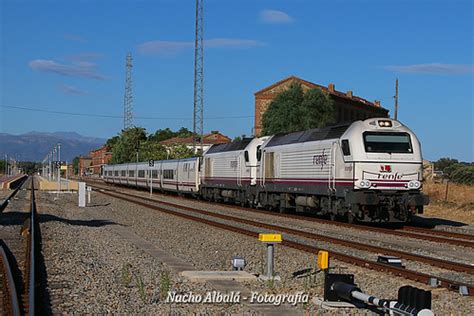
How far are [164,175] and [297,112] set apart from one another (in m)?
25.1

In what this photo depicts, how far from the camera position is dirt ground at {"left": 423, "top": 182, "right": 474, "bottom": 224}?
29.5 m

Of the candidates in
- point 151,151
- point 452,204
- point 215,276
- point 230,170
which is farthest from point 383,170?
point 151,151

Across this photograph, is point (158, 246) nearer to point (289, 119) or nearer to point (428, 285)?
point (428, 285)

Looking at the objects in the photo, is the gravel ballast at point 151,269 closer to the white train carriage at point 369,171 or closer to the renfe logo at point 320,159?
the white train carriage at point 369,171

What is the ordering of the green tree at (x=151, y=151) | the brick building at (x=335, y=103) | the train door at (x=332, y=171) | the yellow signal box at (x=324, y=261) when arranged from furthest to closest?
the brick building at (x=335, y=103) → the green tree at (x=151, y=151) → the train door at (x=332, y=171) → the yellow signal box at (x=324, y=261)

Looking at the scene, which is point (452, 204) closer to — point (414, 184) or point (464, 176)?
point (414, 184)

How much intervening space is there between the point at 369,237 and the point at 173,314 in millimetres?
11648

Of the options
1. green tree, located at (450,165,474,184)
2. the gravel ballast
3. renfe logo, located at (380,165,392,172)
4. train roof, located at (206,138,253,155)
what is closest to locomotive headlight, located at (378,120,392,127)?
renfe logo, located at (380,165,392,172)

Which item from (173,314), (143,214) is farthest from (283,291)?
(143,214)

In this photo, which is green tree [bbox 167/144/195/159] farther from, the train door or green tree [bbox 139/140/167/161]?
the train door

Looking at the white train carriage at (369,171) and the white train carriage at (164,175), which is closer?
the white train carriage at (369,171)

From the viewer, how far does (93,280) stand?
36.4 ft

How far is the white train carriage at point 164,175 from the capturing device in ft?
152

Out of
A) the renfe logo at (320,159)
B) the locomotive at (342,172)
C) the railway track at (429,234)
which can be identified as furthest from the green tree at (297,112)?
→ the railway track at (429,234)
